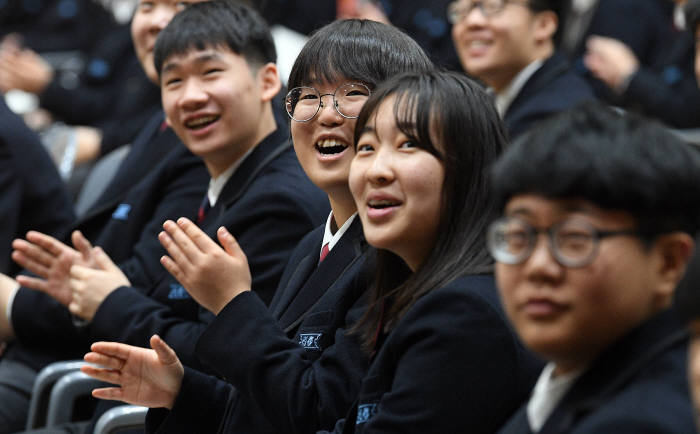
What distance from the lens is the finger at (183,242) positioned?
1764 millimetres

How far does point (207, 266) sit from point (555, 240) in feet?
2.60

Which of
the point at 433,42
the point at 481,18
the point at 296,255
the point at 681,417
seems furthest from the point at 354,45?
the point at 433,42

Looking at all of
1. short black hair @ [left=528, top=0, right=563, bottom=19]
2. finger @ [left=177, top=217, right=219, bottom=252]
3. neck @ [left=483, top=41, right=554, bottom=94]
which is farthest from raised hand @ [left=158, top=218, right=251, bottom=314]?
short black hair @ [left=528, top=0, right=563, bottom=19]

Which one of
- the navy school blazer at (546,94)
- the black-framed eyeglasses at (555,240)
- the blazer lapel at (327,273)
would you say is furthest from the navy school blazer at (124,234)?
the black-framed eyeglasses at (555,240)

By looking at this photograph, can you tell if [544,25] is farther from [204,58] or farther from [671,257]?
[671,257]

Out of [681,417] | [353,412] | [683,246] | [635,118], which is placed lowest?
[353,412]

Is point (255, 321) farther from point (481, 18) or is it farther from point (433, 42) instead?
point (433, 42)

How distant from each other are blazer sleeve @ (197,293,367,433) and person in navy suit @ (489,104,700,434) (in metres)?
0.50

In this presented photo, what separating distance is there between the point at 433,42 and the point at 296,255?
11.0ft

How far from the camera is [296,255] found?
2.03 metres

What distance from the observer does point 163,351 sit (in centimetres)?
181

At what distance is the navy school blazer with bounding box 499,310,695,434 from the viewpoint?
1.03 metres

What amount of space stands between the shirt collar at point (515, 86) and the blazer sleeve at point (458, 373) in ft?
6.56

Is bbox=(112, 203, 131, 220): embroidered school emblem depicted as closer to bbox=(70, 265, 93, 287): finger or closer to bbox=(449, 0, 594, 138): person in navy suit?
bbox=(70, 265, 93, 287): finger
